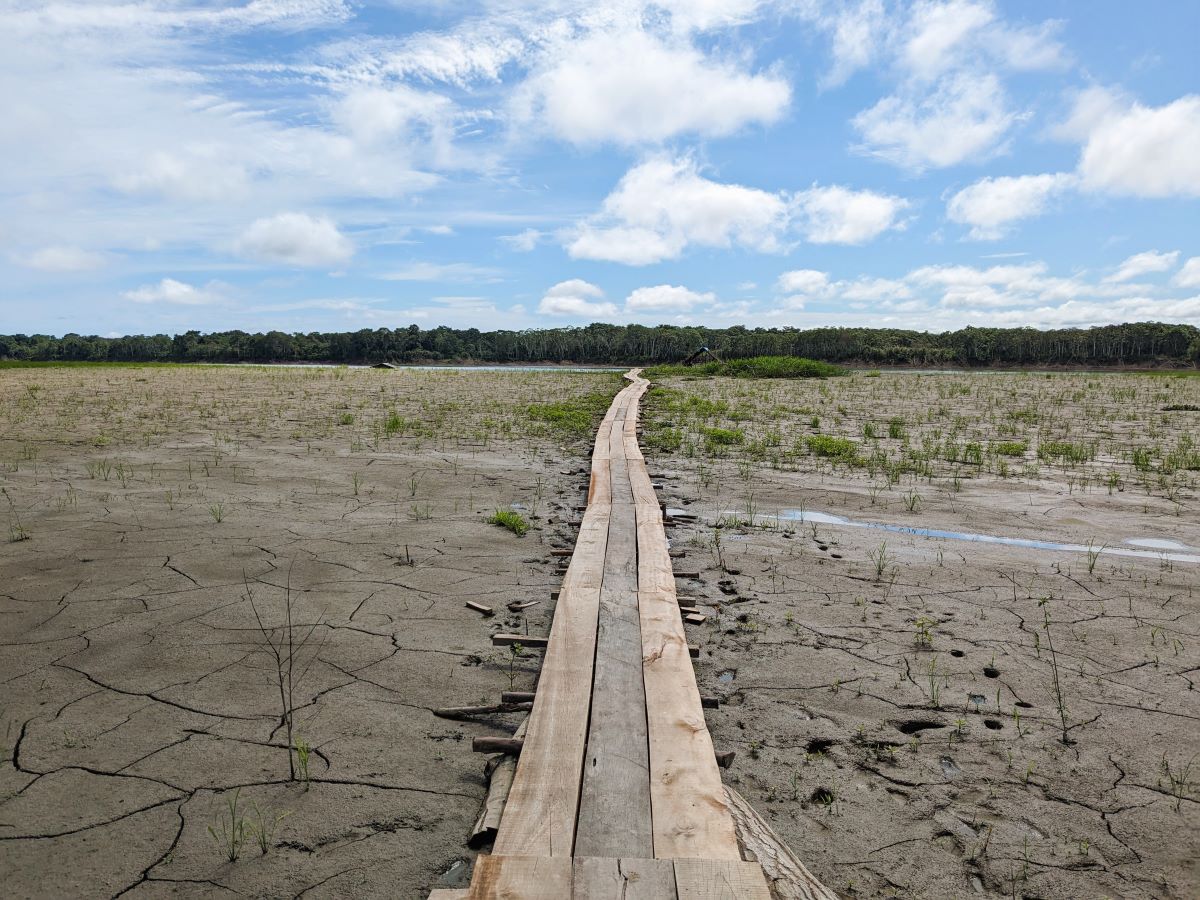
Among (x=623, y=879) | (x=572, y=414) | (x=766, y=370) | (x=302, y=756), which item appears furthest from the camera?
(x=766, y=370)

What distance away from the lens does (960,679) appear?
3.59 metres

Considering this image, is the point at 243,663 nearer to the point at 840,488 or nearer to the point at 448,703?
the point at 448,703

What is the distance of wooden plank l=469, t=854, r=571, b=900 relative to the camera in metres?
1.87

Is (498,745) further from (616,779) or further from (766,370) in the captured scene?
(766,370)

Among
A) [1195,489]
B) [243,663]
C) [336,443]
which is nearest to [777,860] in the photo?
[243,663]

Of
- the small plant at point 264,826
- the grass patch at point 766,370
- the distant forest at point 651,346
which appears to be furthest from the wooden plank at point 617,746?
the distant forest at point 651,346

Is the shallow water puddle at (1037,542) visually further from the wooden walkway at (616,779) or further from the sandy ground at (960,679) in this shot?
the wooden walkway at (616,779)

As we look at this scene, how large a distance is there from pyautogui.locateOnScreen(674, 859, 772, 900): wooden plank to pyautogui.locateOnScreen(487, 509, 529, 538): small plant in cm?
423

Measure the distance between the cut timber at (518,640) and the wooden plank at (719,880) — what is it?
1743mm

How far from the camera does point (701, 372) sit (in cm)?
3944

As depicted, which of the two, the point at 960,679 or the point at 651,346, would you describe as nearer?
the point at 960,679

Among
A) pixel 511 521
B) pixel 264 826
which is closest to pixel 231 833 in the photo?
pixel 264 826

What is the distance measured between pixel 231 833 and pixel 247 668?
127 centimetres

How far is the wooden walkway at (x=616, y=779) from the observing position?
1.93 metres
